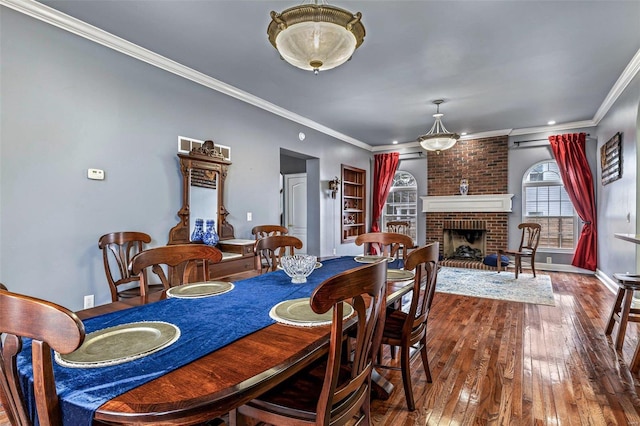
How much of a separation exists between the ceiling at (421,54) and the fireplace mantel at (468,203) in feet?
6.01

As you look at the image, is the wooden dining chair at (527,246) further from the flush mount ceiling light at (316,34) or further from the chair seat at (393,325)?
the flush mount ceiling light at (316,34)

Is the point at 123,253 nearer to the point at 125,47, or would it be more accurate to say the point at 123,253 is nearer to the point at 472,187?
the point at 125,47

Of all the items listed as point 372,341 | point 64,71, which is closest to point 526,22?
point 372,341

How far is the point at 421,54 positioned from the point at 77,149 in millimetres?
3299

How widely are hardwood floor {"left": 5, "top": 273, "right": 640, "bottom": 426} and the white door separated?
3.41 meters

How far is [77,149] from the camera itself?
2.85 meters

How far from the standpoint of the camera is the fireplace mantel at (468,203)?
6.71m

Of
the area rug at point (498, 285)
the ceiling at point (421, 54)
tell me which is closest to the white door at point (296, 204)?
the ceiling at point (421, 54)

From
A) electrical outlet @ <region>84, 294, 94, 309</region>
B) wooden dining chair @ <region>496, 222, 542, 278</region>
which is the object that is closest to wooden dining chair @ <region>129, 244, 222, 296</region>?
electrical outlet @ <region>84, 294, 94, 309</region>

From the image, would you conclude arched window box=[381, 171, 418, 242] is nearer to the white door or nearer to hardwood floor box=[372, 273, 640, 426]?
the white door

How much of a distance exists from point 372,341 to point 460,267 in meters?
6.08

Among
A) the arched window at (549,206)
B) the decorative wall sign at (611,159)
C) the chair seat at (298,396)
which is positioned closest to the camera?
the chair seat at (298,396)

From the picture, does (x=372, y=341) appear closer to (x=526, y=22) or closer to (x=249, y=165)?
(x=526, y=22)

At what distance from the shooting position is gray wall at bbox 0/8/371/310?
98.9 inches
